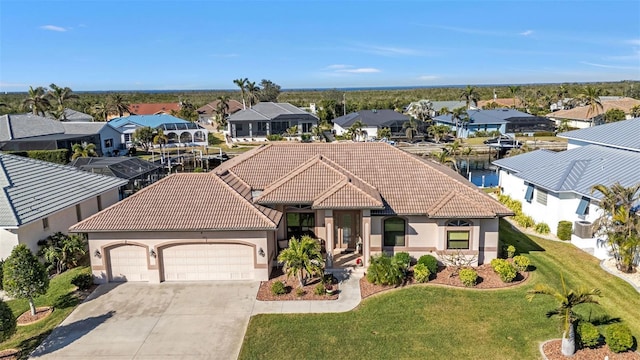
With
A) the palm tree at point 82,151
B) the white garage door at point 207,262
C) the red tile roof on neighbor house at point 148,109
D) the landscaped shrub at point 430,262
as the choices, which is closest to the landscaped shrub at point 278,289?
the white garage door at point 207,262

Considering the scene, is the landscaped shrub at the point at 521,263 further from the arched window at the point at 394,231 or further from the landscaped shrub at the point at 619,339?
the landscaped shrub at the point at 619,339

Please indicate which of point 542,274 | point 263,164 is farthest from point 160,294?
point 542,274

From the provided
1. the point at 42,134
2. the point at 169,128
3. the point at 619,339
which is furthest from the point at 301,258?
the point at 169,128

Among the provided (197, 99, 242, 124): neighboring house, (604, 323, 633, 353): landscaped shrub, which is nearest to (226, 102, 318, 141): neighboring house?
(197, 99, 242, 124): neighboring house

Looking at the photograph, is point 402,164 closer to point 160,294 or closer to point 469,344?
point 469,344

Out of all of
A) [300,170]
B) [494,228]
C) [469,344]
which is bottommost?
[469,344]

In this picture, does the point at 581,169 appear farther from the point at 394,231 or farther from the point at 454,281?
the point at 394,231
